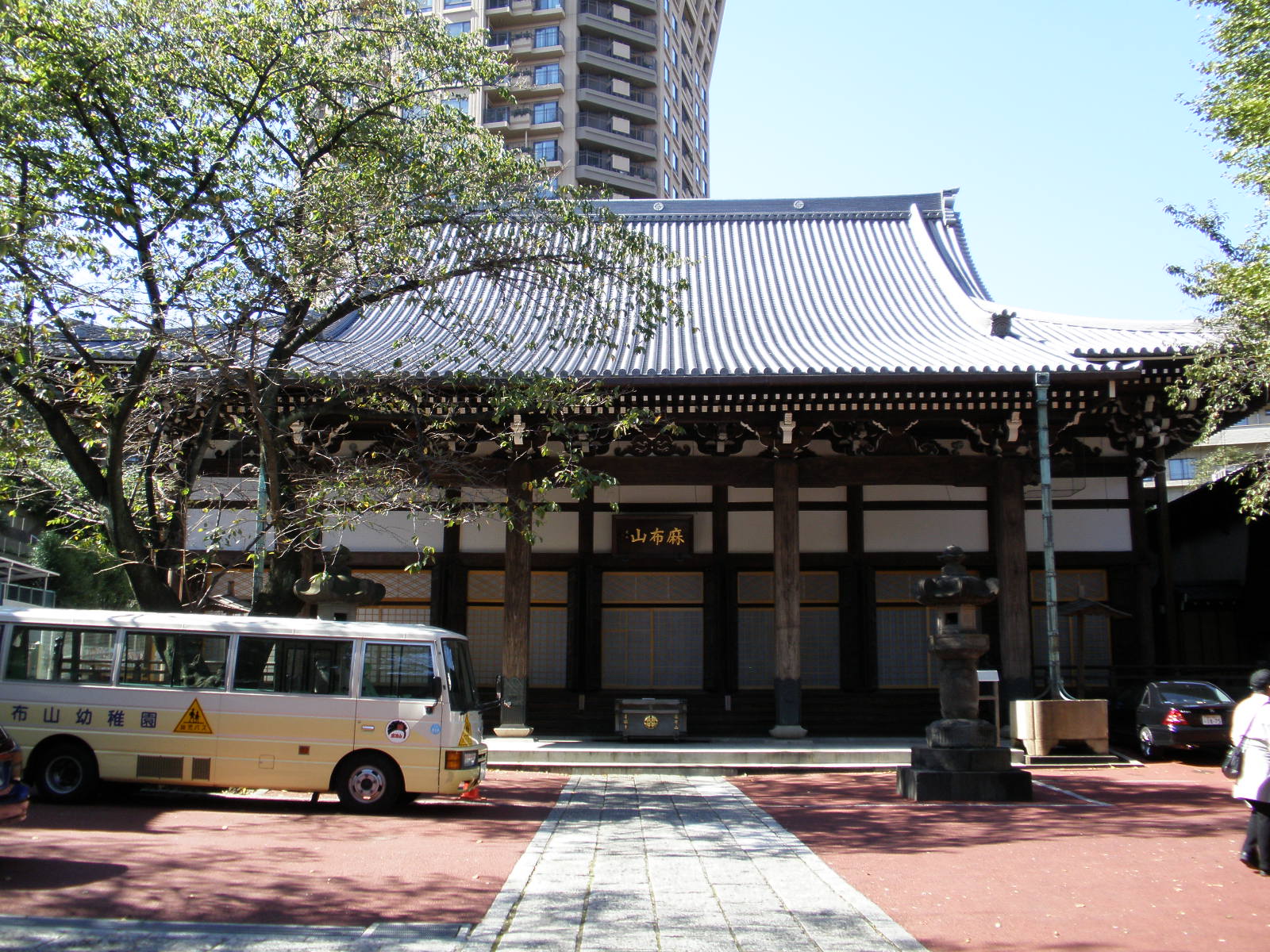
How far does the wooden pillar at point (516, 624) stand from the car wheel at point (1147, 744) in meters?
8.60

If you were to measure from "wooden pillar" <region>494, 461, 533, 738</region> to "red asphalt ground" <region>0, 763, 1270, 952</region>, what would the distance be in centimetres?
363

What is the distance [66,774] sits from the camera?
363 inches

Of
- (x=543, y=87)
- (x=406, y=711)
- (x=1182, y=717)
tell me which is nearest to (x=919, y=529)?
(x=1182, y=717)

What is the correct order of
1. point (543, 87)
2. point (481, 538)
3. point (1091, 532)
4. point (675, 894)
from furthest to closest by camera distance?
point (543, 87)
point (481, 538)
point (1091, 532)
point (675, 894)

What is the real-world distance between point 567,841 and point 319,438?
8.57m

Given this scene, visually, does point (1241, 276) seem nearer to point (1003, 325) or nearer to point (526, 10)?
point (1003, 325)

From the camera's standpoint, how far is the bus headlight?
30.0 feet

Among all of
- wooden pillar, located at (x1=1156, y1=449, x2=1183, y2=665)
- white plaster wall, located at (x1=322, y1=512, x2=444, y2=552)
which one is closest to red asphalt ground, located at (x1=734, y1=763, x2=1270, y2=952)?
wooden pillar, located at (x1=1156, y1=449, x2=1183, y2=665)

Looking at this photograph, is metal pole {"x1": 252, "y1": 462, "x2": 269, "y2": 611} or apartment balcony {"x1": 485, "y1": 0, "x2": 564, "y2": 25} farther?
apartment balcony {"x1": 485, "y1": 0, "x2": 564, "y2": 25}

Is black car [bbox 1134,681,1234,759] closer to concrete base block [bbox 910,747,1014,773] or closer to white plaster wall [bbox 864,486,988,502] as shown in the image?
white plaster wall [bbox 864,486,988,502]

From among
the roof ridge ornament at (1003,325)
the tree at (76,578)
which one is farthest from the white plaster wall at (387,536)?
the tree at (76,578)

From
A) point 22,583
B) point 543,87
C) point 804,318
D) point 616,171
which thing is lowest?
point 22,583

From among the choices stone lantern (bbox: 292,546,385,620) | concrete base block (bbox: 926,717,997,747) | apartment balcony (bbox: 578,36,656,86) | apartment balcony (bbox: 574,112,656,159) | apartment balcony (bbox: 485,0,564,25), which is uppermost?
apartment balcony (bbox: 485,0,564,25)

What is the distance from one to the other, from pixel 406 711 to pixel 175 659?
2.35 meters
